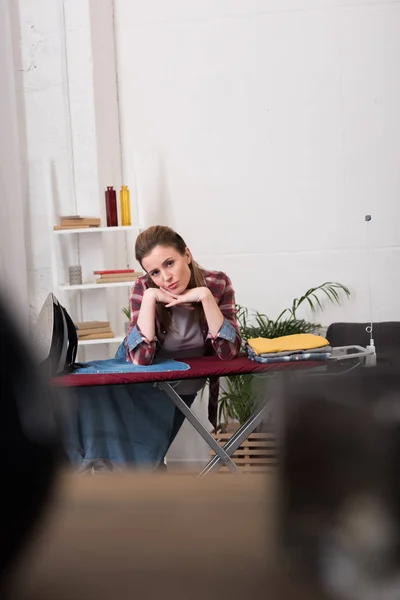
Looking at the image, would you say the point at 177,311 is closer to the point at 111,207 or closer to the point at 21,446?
the point at 111,207

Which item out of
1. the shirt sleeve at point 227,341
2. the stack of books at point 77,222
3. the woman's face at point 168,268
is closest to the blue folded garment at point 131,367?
the shirt sleeve at point 227,341

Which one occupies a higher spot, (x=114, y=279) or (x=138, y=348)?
(x=114, y=279)

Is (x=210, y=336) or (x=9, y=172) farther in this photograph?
(x=9, y=172)

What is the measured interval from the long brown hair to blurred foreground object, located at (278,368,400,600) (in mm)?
2624

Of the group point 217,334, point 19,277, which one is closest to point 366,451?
point 217,334

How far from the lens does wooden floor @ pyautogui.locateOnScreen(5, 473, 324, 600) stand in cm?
20

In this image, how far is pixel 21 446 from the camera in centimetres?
20

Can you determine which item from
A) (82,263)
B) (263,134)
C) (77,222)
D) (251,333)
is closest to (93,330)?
(82,263)

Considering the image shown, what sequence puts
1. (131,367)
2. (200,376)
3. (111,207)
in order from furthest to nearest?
(111,207) → (131,367) → (200,376)

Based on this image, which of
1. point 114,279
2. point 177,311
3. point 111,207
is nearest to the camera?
point 177,311

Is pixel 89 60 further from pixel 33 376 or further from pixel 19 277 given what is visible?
pixel 33 376

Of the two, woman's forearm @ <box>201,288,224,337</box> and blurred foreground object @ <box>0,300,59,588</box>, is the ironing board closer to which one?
woman's forearm @ <box>201,288,224,337</box>

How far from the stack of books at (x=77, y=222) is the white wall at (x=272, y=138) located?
0.45 m

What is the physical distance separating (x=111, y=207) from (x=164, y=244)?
1013 millimetres
